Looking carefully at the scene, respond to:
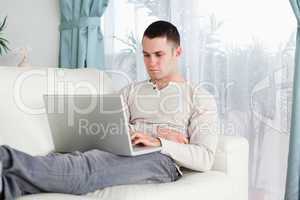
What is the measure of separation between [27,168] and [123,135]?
0.34 metres

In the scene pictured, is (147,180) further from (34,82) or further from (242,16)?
(242,16)

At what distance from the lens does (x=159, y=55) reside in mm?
1847

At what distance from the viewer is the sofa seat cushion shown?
4.43 ft

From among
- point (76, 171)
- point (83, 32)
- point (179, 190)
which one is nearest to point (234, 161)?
point (179, 190)

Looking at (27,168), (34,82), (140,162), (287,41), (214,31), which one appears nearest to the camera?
(27,168)

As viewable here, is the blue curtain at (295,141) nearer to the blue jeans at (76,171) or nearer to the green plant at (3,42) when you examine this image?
the blue jeans at (76,171)

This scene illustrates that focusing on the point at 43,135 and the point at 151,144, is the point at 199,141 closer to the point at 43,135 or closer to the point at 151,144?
the point at 151,144

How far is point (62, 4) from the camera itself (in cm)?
290

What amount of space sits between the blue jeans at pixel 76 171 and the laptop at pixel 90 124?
0.06 metres

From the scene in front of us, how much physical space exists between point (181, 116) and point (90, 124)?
414 mm

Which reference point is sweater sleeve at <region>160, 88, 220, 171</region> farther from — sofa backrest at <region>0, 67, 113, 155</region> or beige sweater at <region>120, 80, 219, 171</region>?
sofa backrest at <region>0, 67, 113, 155</region>

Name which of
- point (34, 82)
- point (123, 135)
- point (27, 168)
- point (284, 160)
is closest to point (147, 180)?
point (123, 135)

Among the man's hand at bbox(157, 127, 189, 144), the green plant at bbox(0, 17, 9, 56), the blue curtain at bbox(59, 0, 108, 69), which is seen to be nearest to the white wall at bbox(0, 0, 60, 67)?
the green plant at bbox(0, 17, 9, 56)

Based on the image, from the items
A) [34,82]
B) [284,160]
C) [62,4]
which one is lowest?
[284,160]
